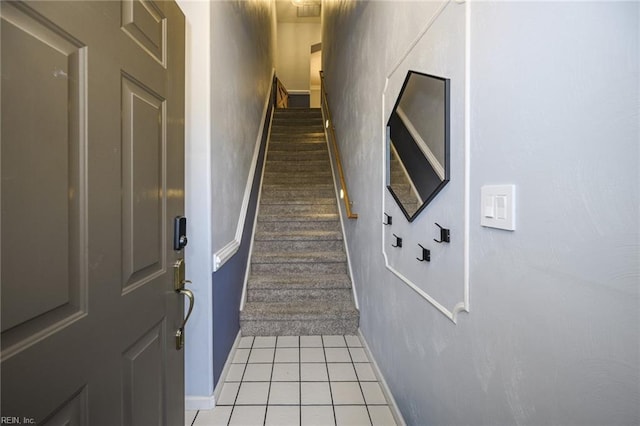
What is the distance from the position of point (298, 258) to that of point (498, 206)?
243 cm

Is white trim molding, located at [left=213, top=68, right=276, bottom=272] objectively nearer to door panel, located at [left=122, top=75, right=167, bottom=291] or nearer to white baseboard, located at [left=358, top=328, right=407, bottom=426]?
door panel, located at [left=122, top=75, right=167, bottom=291]

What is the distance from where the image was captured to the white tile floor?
64.2 inches

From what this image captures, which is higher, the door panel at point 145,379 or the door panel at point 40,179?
the door panel at point 40,179

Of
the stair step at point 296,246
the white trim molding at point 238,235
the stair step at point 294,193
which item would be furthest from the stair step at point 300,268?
the stair step at point 294,193

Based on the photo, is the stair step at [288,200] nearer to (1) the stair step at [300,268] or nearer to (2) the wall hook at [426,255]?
(1) the stair step at [300,268]

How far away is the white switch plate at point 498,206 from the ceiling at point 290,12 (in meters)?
7.50

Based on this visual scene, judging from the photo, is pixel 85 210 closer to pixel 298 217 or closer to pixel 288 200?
pixel 298 217

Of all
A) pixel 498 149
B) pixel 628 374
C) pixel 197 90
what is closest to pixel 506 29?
pixel 498 149

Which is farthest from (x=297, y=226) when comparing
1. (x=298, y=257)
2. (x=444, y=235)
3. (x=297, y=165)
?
(x=444, y=235)

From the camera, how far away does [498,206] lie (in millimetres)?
780

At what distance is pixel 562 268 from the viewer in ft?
1.99

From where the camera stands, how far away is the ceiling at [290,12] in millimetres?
6699

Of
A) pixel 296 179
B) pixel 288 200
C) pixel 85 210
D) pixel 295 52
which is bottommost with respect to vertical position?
pixel 85 210

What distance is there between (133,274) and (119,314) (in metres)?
0.11
